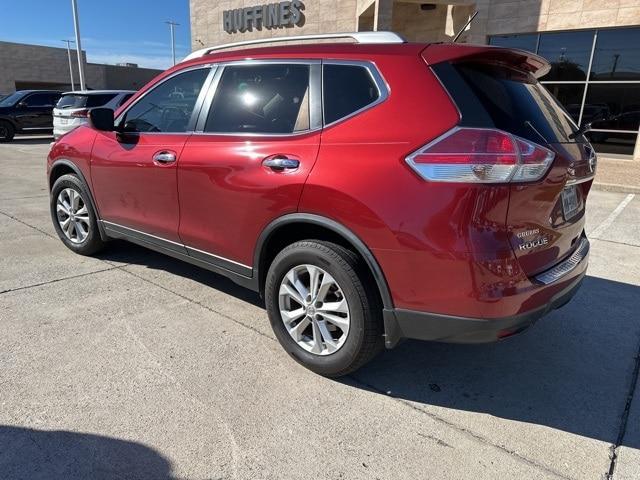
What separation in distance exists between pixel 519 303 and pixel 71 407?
230cm

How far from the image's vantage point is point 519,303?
2.30 meters

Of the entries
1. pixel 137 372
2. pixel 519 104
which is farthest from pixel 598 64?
pixel 137 372

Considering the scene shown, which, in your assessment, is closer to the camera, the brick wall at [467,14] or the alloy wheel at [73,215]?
the alloy wheel at [73,215]

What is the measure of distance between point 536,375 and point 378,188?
5.26ft

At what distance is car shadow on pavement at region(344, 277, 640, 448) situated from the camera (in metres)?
2.60

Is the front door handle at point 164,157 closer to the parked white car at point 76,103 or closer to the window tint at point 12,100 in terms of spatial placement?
the parked white car at point 76,103

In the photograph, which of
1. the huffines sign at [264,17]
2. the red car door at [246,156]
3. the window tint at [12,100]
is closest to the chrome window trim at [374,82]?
the red car door at [246,156]

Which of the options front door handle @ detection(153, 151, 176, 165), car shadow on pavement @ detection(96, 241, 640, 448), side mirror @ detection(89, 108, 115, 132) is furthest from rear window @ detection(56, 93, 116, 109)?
car shadow on pavement @ detection(96, 241, 640, 448)

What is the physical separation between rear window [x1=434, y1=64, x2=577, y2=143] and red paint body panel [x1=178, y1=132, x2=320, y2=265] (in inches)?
31.0

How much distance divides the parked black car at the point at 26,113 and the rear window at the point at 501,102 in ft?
66.0

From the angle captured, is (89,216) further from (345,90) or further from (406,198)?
(406,198)

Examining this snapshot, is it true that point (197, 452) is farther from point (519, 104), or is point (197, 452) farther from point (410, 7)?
point (410, 7)

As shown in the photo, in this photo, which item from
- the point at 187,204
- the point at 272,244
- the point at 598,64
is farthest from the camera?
the point at 598,64

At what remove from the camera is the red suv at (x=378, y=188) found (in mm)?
2223
